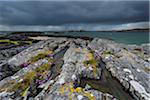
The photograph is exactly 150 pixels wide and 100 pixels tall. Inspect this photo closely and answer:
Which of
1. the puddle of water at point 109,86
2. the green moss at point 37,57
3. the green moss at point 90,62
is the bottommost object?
the puddle of water at point 109,86

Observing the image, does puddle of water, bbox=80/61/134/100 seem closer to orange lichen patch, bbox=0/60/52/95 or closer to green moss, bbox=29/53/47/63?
orange lichen patch, bbox=0/60/52/95

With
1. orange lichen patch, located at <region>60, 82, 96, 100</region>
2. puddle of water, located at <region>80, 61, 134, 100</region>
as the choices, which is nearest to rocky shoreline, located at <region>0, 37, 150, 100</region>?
orange lichen patch, located at <region>60, 82, 96, 100</region>

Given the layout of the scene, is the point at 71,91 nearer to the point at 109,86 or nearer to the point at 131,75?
the point at 109,86

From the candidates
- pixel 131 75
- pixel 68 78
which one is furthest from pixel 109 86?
pixel 68 78

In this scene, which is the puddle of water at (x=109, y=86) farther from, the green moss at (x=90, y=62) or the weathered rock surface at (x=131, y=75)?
the green moss at (x=90, y=62)

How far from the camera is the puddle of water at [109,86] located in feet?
39.1

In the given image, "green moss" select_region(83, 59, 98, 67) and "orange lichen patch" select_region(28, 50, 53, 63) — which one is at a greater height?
"orange lichen patch" select_region(28, 50, 53, 63)

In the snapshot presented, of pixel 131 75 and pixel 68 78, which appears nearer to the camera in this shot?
pixel 68 78

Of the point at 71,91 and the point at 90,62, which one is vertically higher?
the point at 90,62

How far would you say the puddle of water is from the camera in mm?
11922

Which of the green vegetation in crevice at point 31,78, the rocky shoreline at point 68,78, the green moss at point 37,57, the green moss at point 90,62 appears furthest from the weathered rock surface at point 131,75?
the green moss at point 37,57

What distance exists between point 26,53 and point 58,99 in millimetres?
11061

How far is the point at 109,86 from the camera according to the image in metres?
12.9

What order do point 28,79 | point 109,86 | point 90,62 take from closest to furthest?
point 109,86 → point 28,79 → point 90,62
